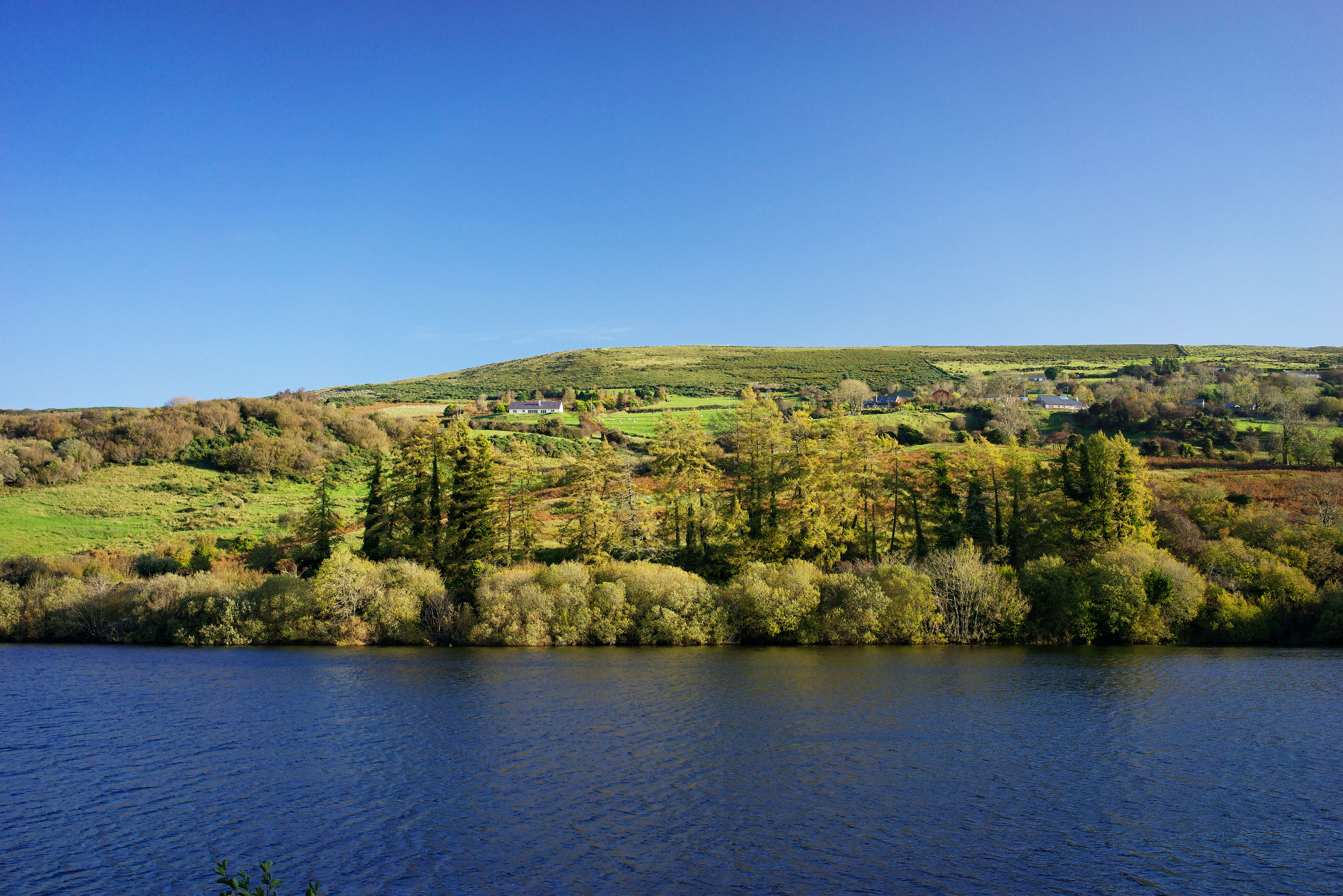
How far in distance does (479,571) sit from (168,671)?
22316 mm

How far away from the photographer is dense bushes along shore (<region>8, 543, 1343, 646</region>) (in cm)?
5703

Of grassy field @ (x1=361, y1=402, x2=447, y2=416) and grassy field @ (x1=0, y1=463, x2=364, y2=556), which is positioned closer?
grassy field @ (x1=0, y1=463, x2=364, y2=556)

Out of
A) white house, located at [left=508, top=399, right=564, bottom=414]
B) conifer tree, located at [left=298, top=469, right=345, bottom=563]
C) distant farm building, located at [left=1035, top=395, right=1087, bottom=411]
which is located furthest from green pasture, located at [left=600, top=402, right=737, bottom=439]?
distant farm building, located at [left=1035, top=395, right=1087, bottom=411]

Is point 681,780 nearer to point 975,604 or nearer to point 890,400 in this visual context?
point 975,604

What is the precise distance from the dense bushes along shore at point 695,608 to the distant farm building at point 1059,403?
84978mm

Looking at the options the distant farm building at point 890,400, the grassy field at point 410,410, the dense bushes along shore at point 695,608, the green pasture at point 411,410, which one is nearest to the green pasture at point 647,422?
the grassy field at point 410,410

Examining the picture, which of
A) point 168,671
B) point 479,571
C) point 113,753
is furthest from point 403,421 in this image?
point 113,753

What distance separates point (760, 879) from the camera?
63.2ft

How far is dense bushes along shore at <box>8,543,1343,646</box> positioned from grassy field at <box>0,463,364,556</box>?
13.6 m

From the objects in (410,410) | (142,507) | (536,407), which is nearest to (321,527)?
(142,507)

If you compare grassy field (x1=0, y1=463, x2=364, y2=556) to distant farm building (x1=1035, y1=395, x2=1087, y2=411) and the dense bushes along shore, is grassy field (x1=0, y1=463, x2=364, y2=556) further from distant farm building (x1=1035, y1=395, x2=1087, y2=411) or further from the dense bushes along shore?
distant farm building (x1=1035, y1=395, x2=1087, y2=411)

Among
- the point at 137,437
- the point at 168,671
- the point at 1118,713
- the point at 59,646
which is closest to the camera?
the point at 1118,713

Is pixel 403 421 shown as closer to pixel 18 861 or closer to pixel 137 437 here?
pixel 137 437

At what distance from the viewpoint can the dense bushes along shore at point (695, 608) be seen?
57.0 m
